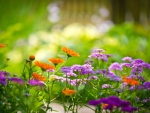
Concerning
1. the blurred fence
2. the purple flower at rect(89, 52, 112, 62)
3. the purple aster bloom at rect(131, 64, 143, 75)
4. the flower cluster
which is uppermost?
the blurred fence

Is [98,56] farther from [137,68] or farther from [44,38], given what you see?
[44,38]

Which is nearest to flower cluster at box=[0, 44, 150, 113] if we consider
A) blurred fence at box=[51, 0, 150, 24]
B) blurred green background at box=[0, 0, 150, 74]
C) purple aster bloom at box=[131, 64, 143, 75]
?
purple aster bloom at box=[131, 64, 143, 75]

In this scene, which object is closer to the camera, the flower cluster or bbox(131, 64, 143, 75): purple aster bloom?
the flower cluster

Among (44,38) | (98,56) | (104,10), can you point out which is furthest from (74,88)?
(104,10)

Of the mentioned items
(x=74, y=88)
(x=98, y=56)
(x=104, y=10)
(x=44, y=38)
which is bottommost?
(x=74, y=88)

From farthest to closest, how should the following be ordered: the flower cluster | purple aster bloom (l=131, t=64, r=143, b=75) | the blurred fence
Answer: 1. the blurred fence
2. purple aster bloom (l=131, t=64, r=143, b=75)
3. the flower cluster

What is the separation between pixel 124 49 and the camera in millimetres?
3807

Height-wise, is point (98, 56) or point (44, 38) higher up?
point (44, 38)

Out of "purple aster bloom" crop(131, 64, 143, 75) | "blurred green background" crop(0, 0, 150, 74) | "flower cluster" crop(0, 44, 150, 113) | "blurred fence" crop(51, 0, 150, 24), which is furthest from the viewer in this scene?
"blurred fence" crop(51, 0, 150, 24)

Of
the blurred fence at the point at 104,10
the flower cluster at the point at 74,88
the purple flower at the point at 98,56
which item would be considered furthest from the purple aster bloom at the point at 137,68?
the blurred fence at the point at 104,10

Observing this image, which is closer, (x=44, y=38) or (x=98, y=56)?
(x=98, y=56)

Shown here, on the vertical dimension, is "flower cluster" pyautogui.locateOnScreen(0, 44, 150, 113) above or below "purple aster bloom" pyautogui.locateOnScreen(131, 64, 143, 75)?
below

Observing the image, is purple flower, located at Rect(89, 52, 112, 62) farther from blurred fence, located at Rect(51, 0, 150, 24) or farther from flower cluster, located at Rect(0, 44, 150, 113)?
blurred fence, located at Rect(51, 0, 150, 24)

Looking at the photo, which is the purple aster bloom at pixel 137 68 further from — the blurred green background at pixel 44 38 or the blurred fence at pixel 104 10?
the blurred fence at pixel 104 10
